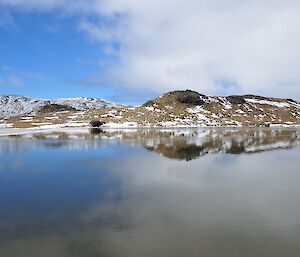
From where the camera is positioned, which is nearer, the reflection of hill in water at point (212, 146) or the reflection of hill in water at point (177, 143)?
the reflection of hill in water at point (212, 146)

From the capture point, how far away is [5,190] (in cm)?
2280

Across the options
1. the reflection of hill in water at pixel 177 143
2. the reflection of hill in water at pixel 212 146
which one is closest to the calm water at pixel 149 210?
the reflection of hill in water at pixel 212 146

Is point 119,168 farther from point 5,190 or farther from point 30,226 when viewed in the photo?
point 30,226

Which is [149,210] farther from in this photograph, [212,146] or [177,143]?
[177,143]

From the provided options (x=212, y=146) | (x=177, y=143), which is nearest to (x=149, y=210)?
(x=212, y=146)

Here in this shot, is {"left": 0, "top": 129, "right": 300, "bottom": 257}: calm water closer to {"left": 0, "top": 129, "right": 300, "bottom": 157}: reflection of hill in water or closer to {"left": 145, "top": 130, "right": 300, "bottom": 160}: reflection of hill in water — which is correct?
{"left": 145, "top": 130, "right": 300, "bottom": 160}: reflection of hill in water

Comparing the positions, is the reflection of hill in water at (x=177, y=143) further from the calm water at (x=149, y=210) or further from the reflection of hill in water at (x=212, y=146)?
the calm water at (x=149, y=210)

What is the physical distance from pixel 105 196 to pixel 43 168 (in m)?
13.0

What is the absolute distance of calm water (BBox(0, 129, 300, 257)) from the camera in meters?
13.3

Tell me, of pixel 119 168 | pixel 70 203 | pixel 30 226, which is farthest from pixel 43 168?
pixel 30 226

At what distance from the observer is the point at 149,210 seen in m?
18.2

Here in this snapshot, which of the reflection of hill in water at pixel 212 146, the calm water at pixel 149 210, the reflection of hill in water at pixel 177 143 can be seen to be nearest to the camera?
the calm water at pixel 149 210

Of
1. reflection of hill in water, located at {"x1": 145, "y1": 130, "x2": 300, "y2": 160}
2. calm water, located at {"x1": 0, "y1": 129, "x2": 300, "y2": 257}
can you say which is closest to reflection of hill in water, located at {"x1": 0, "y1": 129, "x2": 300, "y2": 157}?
reflection of hill in water, located at {"x1": 145, "y1": 130, "x2": 300, "y2": 160}

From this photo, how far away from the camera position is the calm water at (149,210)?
13258mm
